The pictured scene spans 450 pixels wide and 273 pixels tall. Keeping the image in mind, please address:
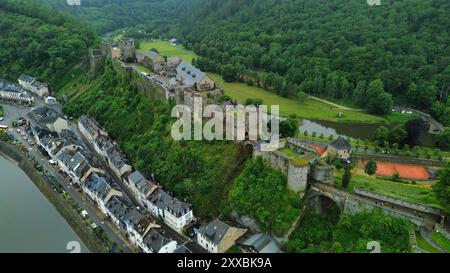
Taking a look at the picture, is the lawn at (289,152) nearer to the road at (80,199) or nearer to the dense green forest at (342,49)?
the road at (80,199)

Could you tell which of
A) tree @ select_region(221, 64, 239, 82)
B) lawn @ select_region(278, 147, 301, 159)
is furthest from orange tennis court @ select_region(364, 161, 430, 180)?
tree @ select_region(221, 64, 239, 82)

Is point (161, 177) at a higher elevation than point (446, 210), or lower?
lower

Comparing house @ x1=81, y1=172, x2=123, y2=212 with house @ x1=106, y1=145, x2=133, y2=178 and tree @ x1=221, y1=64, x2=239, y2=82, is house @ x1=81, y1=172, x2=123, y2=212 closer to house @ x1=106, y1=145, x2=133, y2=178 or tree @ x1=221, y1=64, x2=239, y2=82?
house @ x1=106, y1=145, x2=133, y2=178

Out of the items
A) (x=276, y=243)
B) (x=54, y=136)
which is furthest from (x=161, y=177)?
(x=54, y=136)

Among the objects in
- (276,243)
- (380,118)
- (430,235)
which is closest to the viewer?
(430,235)

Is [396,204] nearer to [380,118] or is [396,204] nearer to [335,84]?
[380,118]

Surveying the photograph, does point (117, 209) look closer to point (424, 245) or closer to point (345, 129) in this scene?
point (424, 245)

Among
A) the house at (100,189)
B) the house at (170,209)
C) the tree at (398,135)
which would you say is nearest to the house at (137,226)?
the house at (170,209)
